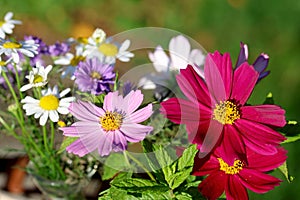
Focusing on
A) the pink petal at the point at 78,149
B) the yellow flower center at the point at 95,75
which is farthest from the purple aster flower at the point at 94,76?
the pink petal at the point at 78,149

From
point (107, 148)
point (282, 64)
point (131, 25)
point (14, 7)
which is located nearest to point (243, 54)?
point (107, 148)

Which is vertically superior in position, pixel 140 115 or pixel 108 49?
pixel 108 49

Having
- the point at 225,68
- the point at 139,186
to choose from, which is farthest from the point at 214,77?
the point at 139,186

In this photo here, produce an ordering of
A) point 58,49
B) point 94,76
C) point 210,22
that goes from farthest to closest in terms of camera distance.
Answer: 1. point 210,22
2. point 58,49
3. point 94,76

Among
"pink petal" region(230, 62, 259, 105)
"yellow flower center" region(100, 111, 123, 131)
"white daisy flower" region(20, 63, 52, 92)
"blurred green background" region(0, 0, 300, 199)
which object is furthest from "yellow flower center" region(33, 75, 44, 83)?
"blurred green background" region(0, 0, 300, 199)

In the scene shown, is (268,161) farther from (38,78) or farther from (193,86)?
(38,78)

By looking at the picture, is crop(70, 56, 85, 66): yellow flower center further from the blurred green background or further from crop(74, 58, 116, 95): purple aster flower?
the blurred green background

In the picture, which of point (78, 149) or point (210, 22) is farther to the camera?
point (210, 22)
